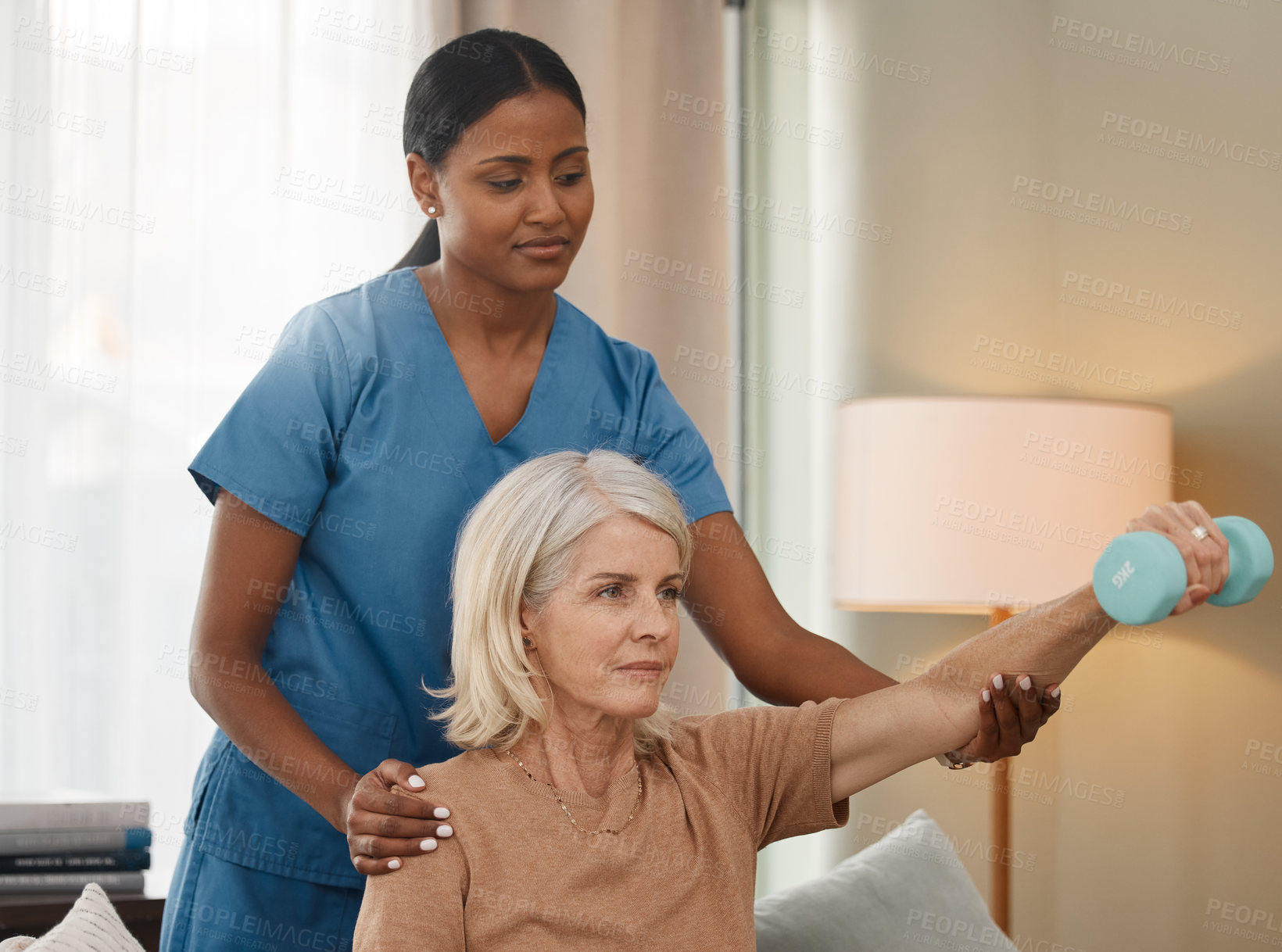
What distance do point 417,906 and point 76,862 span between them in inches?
30.2

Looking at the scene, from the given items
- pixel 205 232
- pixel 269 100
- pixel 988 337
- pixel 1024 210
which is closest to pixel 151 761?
pixel 205 232

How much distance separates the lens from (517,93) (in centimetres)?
138

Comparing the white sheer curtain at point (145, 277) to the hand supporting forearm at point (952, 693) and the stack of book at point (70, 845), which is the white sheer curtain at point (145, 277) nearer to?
the stack of book at point (70, 845)

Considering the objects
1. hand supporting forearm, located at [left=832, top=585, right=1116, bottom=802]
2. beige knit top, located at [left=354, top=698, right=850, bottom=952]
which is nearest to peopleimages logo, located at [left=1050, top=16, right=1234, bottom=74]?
hand supporting forearm, located at [left=832, top=585, right=1116, bottom=802]

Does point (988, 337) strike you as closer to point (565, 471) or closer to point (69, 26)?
point (565, 471)

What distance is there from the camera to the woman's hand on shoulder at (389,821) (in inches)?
45.9

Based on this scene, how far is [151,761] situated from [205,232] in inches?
41.4

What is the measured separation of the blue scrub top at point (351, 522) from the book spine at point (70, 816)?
28cm

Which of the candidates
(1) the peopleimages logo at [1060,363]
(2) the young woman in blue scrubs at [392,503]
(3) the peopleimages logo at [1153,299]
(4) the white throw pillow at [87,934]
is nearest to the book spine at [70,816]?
(2) the young woman in blue scrubs at [392,503]

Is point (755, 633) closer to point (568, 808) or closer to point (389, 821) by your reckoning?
point (568, 808)

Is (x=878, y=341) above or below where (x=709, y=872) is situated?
above

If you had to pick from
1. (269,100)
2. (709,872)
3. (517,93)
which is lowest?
(709,872)

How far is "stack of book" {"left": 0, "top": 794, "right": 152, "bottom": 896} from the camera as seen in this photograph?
1.65m

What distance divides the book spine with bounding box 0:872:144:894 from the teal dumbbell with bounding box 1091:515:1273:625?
1.36m
